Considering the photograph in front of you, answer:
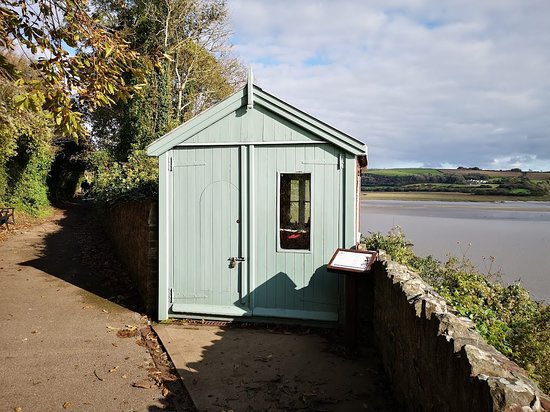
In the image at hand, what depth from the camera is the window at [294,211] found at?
23.2 ft

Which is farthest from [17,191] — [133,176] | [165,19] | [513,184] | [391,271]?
[513,184]

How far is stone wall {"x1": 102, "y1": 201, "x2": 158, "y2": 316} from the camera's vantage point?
7.50 metres

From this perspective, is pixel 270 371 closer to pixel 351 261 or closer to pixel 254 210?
pixel 351 261

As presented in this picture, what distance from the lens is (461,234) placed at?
21375mm

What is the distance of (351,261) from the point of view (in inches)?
240

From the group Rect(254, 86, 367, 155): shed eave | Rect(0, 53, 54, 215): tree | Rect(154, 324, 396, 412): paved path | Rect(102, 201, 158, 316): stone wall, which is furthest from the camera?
Rect(0, 53, 54, 215): tree

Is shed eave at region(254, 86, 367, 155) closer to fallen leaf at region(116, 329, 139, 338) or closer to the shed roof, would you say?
the shed roof

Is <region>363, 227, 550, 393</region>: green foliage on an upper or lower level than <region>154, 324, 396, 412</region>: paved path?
upper

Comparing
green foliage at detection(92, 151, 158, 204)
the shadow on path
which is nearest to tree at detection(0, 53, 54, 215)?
the shadow on path

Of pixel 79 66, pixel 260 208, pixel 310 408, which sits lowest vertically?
pixel 310 408

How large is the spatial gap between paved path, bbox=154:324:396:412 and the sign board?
121 centimetres

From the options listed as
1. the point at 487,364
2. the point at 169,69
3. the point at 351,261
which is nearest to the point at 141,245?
the point at 351,261

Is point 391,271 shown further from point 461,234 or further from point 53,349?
point 461,234

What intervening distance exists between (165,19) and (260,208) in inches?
879
